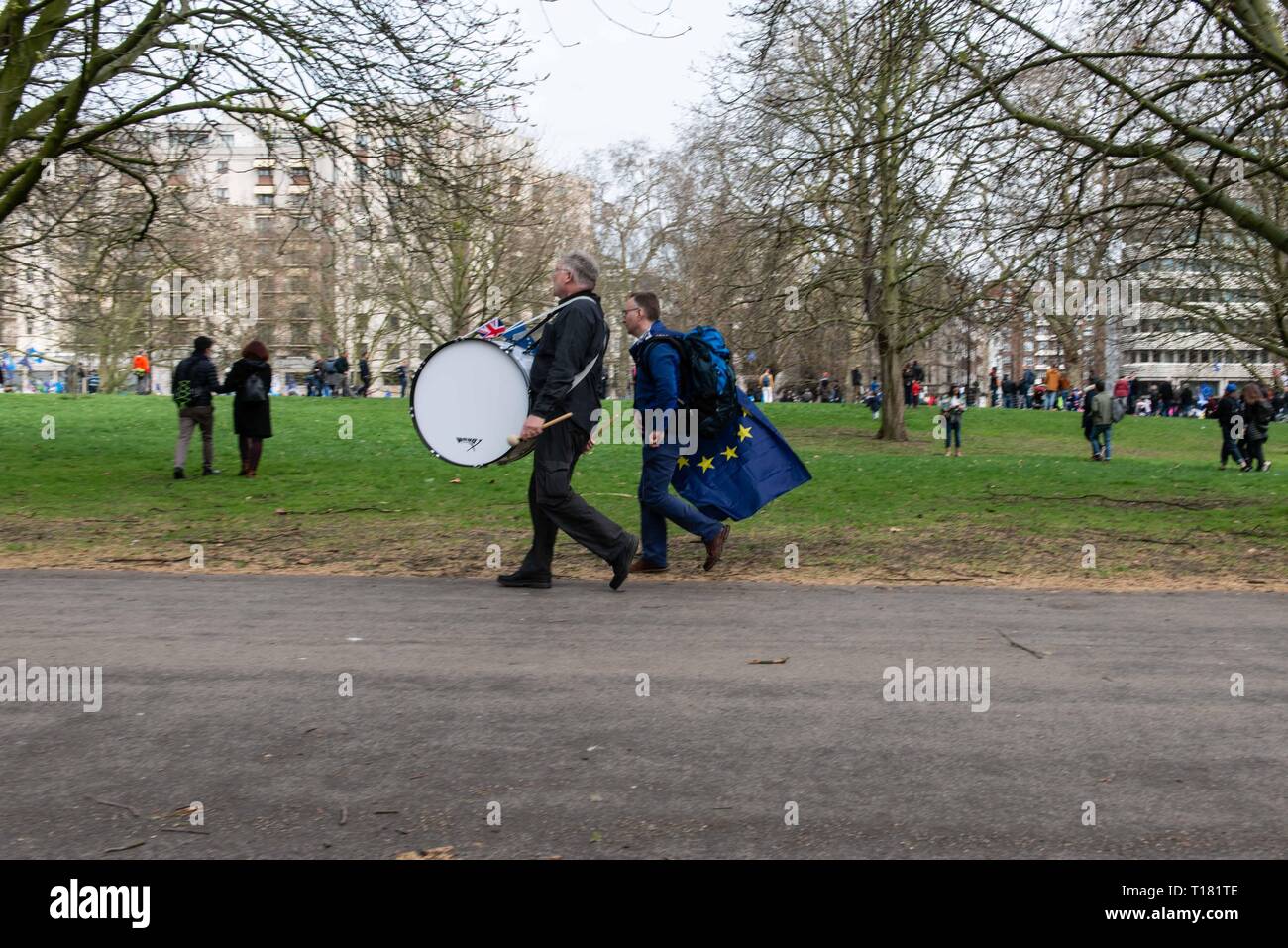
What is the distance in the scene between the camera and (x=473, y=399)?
8836 millimetres

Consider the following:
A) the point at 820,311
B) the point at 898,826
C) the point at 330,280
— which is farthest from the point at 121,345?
the point at 898,826

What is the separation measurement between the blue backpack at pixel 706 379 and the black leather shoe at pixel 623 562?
1341 millimetres

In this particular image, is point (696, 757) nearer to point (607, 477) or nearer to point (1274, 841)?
point (1274, 841)

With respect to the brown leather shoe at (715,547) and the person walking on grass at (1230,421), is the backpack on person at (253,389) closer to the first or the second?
the brown leather shoe at (715,547)

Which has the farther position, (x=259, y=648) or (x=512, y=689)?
(x=259, y=648)

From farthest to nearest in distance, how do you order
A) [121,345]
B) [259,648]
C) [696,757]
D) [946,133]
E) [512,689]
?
1. [121,345]
2. [946,133]
3. [259,648]
4. [512,689]
5. [696,757]

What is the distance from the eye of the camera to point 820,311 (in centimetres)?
3319

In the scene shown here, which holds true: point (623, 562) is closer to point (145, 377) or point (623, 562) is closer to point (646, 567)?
point (646, 567)

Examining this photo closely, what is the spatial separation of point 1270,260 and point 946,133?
76.7 ft

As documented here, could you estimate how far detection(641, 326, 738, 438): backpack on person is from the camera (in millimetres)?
9320

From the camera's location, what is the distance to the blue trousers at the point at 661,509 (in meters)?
9.17

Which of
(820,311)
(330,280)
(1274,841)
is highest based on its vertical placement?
(330,280)

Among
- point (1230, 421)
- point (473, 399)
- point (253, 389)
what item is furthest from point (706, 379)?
point (1230, 421)

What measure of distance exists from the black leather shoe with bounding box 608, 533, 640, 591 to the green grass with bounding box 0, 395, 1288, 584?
122 cm
